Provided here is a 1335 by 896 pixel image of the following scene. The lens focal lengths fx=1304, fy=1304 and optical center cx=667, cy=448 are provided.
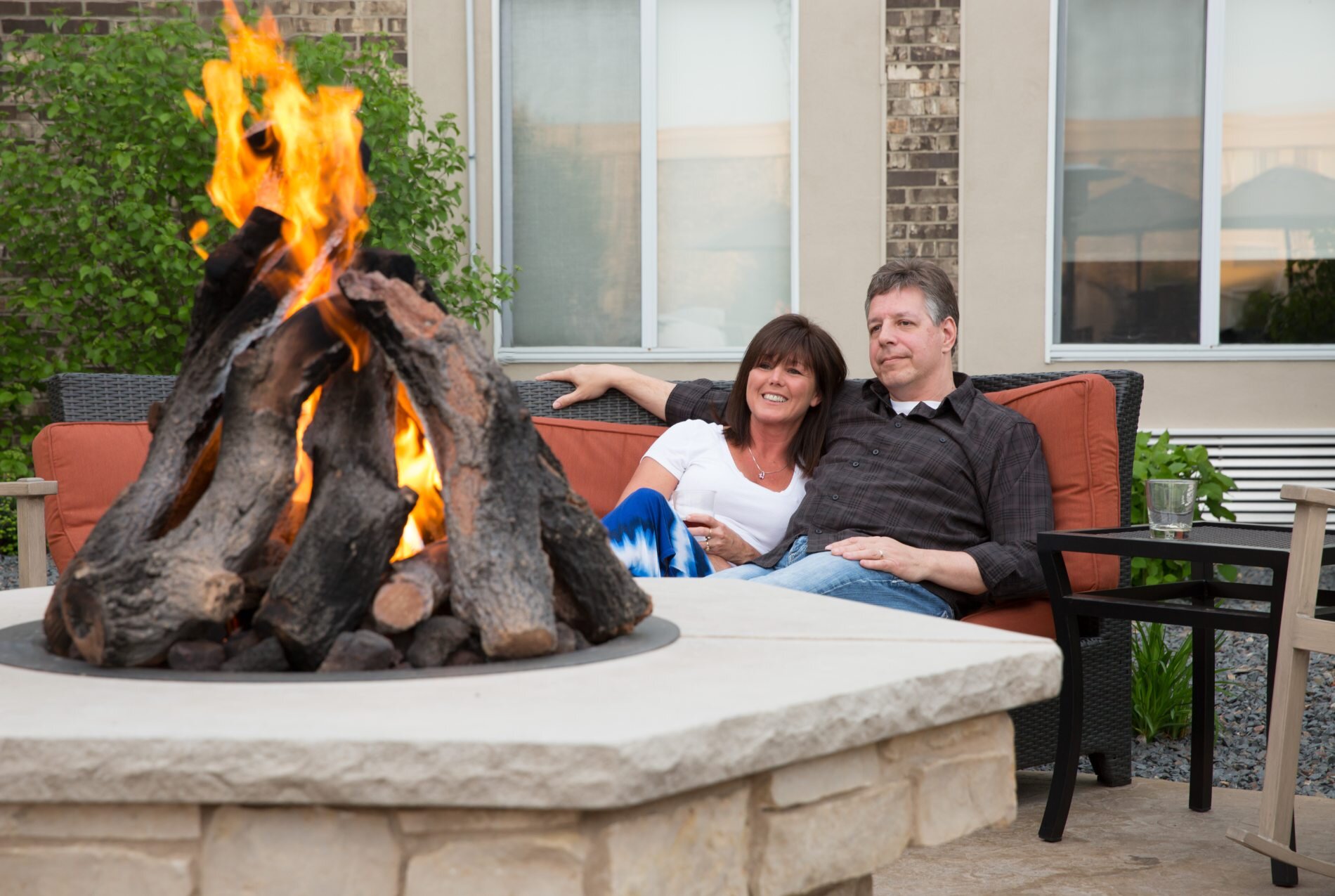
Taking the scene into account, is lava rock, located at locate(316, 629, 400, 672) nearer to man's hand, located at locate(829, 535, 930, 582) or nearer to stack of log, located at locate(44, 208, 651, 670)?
stack of log, located at locate(44, 208, 651, 670)

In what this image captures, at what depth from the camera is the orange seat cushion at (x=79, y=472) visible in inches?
116

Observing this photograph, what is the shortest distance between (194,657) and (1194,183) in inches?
229

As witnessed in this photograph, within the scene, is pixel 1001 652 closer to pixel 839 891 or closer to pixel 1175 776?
pixel 839 891

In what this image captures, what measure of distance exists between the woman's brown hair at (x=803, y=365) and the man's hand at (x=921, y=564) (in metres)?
0.47

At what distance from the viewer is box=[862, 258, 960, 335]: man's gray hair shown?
3111 millimetres

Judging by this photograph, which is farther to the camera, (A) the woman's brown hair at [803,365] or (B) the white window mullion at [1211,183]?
(B) the white window mullion at [1211,183]

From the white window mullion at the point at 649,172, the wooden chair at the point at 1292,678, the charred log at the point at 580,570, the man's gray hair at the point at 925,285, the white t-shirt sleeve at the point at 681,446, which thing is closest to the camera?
the charred log at the point at 580,570

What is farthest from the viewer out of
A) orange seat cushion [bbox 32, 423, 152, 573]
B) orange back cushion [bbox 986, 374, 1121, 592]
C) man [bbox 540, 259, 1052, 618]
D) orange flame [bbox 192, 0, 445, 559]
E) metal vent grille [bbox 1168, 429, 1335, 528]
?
metal vent grille [bbox 1168, 429, 1335, 528]

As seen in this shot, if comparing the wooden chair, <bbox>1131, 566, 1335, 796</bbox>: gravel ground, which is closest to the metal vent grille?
<bbox>1131, 566, 1335, 796</bbox>: gravel ground

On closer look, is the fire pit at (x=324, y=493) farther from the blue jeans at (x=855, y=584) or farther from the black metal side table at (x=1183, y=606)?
the black metal side table at (x=1183, y=606)

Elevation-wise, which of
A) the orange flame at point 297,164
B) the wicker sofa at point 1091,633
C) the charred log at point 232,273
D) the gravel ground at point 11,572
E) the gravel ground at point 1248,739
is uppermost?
the orange flame at point 297,164

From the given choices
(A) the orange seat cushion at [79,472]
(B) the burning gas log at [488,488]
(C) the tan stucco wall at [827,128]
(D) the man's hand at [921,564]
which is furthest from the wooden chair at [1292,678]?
(C) the tan stucco wall at [827,128]

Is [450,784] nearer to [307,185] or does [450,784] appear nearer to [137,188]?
[307,185]

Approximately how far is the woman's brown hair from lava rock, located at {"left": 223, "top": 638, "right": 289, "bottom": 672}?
1.70m
